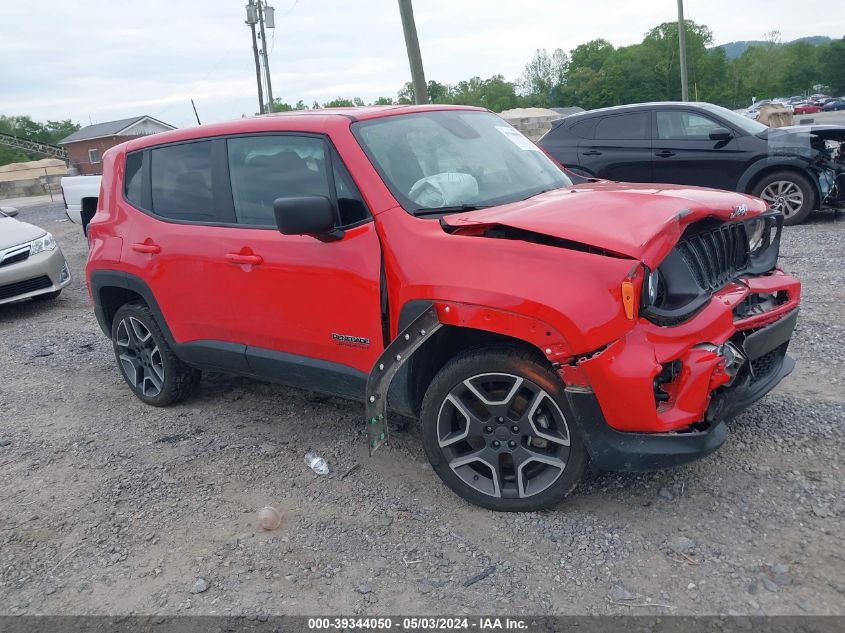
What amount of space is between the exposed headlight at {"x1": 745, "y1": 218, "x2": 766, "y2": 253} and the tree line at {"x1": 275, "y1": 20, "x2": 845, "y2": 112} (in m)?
63.5

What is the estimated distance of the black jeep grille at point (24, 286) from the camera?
809 centimetres

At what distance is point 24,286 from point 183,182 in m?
4.88

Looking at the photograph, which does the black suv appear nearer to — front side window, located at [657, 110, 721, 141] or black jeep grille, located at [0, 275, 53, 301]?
front side window, located at [657, 110, 721, 141]

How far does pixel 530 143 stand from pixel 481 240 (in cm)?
166

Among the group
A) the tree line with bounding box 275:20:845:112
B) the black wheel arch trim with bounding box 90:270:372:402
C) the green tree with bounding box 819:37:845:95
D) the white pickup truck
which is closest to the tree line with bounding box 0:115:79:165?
the tree line with bounding box 275:20:845:112

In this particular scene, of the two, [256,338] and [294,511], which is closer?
[294,511]

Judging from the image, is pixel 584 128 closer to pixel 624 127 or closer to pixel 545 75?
pixel 624 127

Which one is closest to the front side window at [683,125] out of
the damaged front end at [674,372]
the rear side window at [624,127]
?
the rear side window at [624,127]

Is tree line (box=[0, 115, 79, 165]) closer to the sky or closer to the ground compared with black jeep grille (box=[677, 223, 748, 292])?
closer to the sky

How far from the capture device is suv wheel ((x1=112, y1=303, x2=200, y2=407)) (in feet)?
15.8

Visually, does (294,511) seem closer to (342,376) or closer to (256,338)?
(342,376)

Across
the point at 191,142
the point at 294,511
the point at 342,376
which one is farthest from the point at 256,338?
the point at 191,142

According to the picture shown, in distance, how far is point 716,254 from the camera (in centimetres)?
329

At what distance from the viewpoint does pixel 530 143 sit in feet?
14.7
